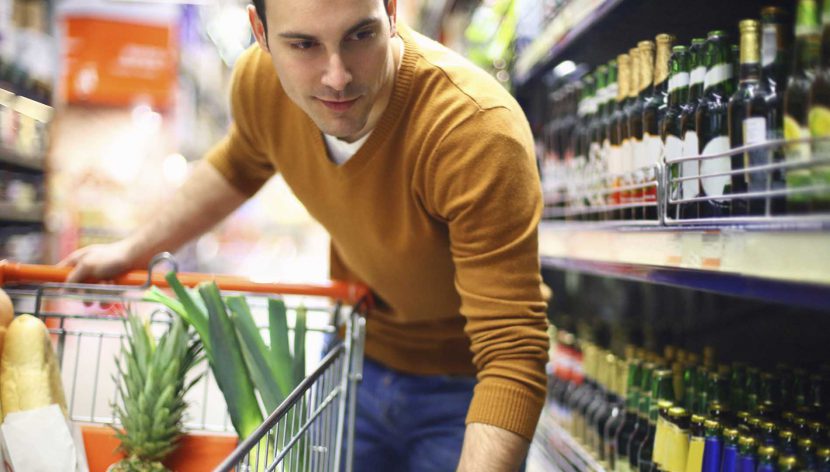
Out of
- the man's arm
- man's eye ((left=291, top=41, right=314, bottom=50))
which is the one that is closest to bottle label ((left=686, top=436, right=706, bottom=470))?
man's eye ((left=291, top=41, right=314, bottom=50))

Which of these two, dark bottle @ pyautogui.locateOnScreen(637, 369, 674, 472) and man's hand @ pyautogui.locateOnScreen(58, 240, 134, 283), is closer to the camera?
man's hand @ pyautogui.locateOnScreen(58, 240, 134, 283)

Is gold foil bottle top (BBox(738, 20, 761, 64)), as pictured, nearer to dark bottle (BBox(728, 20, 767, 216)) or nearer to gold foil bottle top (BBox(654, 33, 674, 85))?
dark bottle (BBox(728, 20, 767, 216))

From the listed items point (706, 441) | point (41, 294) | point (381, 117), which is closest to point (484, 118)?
point (381, 117)

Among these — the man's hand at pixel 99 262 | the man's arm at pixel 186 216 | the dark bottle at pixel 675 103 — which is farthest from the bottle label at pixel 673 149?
the man's hand at pixel 99 262

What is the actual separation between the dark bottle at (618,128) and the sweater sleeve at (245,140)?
974 mm

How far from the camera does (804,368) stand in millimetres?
1938

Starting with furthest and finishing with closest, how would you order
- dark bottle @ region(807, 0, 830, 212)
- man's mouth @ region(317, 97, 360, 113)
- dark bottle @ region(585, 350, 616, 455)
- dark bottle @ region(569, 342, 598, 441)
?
Result: dark bottle @ region(569, 342, 598, 441) < dark bottle @ region(585, 350, 616, 455) < man's mouth @ region(317, 97, 360, 113) < dark bottle @ region(807, 0, 830, 212)

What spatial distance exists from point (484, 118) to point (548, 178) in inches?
65.7

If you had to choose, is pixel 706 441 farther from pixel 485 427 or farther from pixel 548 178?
pixel 548 178

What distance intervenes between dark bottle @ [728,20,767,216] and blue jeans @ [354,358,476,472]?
80cm

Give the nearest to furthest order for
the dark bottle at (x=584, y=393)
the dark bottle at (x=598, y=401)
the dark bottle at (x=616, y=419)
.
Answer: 1. the dark bottle at (x=616, y=419)
2. the dark bottle at (x=598, y=401)
3. the dark bottle at (x=584, y=393)

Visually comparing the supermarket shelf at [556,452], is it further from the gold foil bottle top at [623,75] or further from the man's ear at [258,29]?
the man's ear at [258,29]

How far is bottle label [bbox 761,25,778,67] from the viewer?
4.89 feet

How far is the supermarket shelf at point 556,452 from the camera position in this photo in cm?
210
